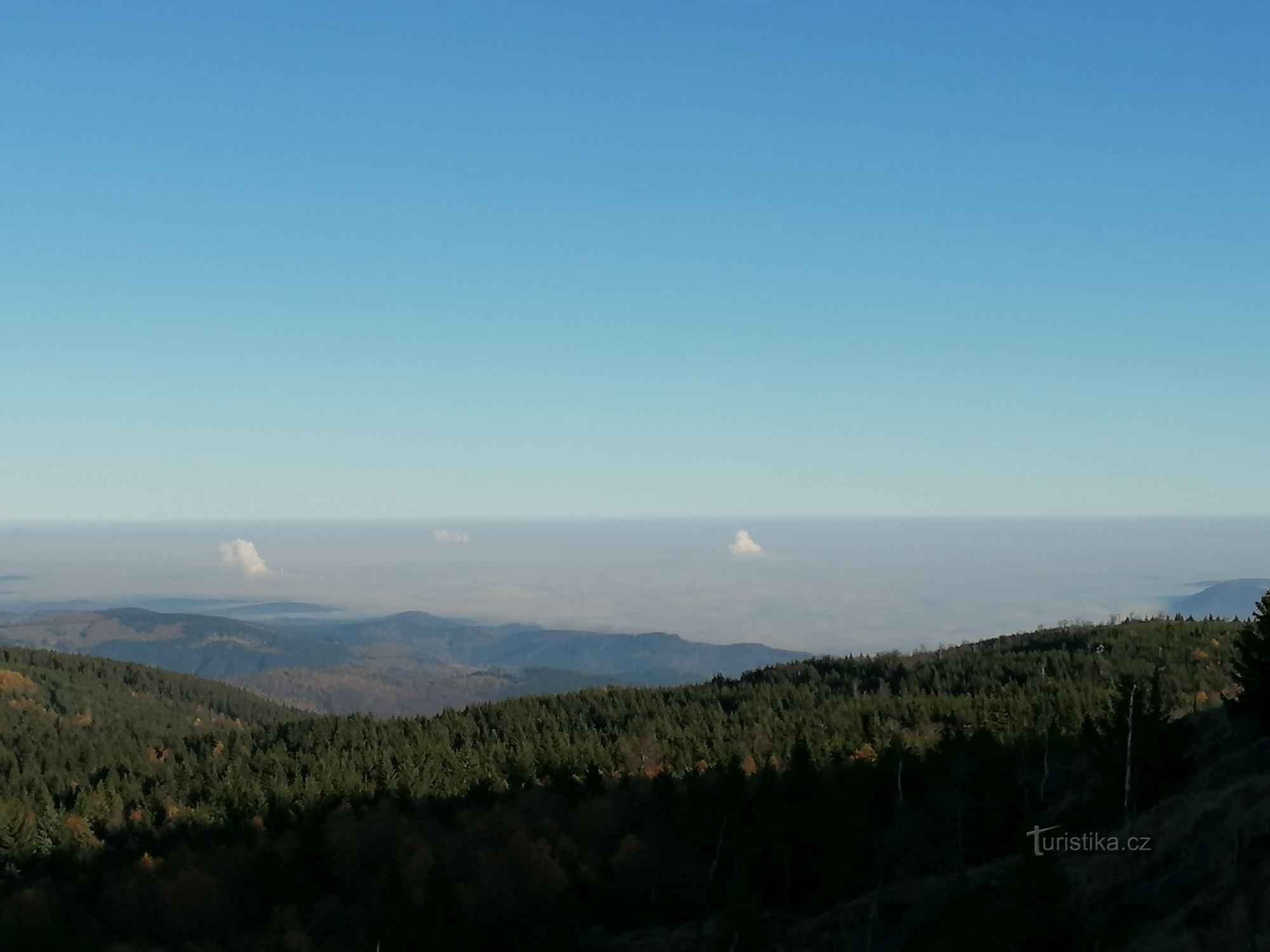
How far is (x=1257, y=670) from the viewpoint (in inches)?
2148

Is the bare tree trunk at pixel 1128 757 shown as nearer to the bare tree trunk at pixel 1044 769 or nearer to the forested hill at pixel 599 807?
the forested hill at pixel 599 807

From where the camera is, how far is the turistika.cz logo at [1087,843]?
3975 cm

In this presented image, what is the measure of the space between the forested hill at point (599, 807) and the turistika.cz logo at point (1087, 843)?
637 cm

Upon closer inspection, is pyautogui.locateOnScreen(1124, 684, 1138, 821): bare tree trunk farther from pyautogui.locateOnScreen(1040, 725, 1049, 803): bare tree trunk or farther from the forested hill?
pyautogui.locateOnScreen(1040, 725, 1049, 803): bare tree trunk

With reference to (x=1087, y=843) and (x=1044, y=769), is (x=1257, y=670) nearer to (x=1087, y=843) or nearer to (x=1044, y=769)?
(x=1087, y=843)

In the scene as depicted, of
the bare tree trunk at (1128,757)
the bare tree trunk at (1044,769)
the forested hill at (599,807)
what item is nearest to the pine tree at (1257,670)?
the forested hill at (599,807)

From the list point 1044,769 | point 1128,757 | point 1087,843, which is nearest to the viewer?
point 1087,843

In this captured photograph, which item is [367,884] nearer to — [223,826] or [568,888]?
[568,888]

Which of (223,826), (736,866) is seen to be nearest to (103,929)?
(223,826)

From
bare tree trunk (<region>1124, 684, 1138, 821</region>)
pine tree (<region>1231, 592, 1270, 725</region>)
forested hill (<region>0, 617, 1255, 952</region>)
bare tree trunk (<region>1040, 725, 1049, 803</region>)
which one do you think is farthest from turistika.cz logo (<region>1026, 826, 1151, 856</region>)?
pine tree (<region>1231, 592, 1270, 725</region>)

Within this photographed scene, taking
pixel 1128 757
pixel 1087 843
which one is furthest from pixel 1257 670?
pixel 1087 843

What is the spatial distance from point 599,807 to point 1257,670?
55828mm

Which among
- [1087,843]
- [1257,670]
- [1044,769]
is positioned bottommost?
[1044,769]

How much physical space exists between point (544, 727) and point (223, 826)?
5075 centimetres
